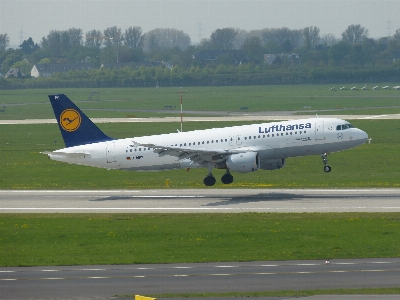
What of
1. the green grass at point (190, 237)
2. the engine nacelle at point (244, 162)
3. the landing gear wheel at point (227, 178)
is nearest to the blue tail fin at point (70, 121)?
the landing gear wheel at point (227, 178)

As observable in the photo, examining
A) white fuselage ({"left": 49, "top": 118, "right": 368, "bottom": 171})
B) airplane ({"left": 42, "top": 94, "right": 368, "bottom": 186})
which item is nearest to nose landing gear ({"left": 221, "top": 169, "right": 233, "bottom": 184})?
airplane ({"left": 42, "top": 94, "right": 368, "bottom": 186})

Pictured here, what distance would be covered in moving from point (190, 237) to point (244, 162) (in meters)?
17.3

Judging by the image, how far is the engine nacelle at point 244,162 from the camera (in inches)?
2263

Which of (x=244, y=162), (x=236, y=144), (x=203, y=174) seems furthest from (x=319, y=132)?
(x=203, y=174)

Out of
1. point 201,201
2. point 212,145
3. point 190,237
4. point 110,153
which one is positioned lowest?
point 201,201

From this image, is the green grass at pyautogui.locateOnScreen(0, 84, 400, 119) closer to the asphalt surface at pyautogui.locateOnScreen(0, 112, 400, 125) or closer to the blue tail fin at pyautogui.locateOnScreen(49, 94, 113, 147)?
the asphalt surface at pyautogui.locateOnScreen(0, 112, 400, 125)

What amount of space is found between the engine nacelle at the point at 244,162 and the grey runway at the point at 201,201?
6.35 ft

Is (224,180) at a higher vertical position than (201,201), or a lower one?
higher

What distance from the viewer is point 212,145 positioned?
6066cm

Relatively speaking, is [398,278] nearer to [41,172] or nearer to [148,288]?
[148,288]

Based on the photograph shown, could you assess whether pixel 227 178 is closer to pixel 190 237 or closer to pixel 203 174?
pixel 203 174

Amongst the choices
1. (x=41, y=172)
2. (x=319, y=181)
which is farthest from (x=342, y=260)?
(x=41, y=172)

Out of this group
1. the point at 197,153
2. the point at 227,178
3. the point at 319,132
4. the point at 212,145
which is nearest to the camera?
the point at 197,153

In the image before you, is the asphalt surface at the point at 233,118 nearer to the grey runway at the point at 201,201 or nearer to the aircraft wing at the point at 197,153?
the aircraft wing at the point at 197,153
